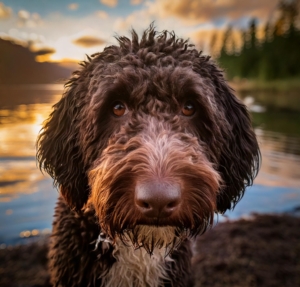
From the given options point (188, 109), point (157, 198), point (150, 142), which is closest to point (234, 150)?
point (188, 109)

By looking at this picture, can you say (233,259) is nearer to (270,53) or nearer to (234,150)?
(234,150)

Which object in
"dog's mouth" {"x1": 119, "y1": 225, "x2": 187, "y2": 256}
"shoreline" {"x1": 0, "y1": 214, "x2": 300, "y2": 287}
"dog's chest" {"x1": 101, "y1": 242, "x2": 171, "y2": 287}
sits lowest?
"shoreline" {"x1": 0, "y1": 214, "x2": 300, "y2": 287}

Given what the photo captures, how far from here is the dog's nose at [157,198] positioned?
1.42 m

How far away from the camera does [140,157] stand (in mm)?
1646

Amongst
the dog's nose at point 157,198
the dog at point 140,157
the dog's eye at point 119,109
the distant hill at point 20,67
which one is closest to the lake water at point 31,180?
the distant hill at point 20,67

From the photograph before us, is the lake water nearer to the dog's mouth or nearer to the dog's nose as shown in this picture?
the dog's mouth

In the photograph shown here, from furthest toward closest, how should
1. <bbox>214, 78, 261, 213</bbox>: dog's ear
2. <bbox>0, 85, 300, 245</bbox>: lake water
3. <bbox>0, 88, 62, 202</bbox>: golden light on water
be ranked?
<bbox>0, 88, 62, 202</bbox>: golden light on water → <bbox>0, 85, 300, 245</bbox>: lake water → <bbox>214, 78, 261, 213</bbox>: dog's ear

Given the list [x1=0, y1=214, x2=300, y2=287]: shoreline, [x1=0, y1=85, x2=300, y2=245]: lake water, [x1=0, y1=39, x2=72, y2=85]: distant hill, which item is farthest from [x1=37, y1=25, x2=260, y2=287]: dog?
[x1=0, y1=39, x2=72, y2=85]: distant hill

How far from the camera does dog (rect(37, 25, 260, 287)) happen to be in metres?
1.62

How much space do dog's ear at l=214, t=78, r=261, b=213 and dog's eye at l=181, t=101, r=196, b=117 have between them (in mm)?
300

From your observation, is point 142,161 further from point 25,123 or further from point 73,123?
point 25,123

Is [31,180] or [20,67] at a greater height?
[20,67]

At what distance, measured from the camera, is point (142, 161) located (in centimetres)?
161

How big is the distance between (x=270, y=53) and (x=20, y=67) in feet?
20.9
